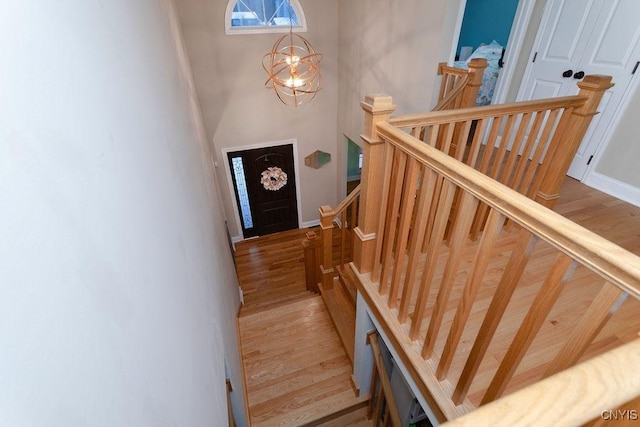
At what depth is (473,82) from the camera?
8.14 ft

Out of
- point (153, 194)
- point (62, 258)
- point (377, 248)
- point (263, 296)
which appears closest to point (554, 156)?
point (377, 248)

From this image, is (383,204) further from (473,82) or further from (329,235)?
(329,235)

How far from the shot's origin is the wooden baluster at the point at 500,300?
33.4 inches

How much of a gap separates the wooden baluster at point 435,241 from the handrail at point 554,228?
81 millimetres

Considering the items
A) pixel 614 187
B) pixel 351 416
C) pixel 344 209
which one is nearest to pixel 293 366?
pixel 351 416

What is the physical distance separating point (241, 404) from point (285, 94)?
14.8ft

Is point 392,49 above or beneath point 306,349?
above

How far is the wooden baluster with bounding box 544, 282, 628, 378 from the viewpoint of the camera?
658mm

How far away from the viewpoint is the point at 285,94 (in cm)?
521

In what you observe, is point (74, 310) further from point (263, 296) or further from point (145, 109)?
point (263, 296)

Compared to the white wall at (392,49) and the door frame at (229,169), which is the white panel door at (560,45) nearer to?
the white wall at (392,49)

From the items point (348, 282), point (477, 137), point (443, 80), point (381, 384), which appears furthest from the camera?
point (348, 282)

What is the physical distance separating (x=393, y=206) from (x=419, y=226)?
10.1 inches

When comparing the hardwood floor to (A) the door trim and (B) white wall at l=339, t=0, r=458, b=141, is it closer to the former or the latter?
(B) white wall at l=339, t=0, r=458, b=141
